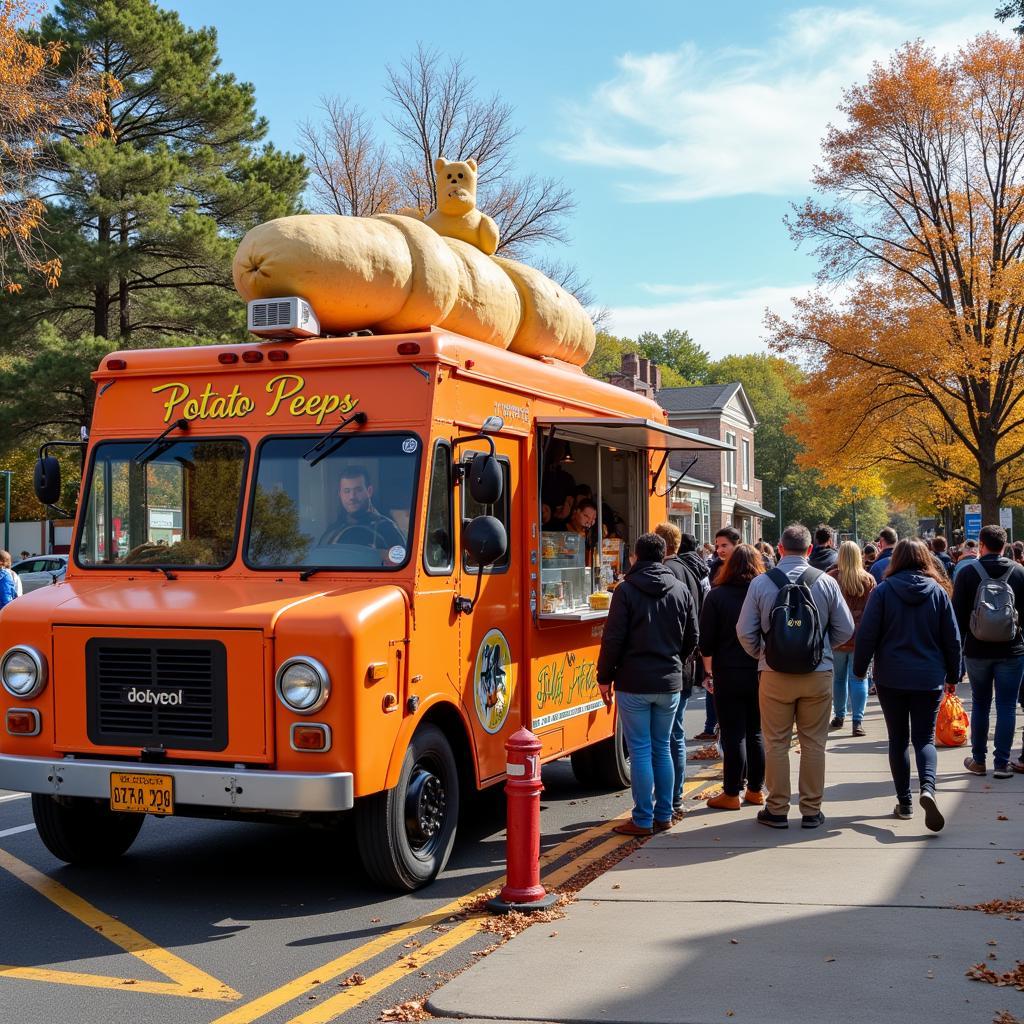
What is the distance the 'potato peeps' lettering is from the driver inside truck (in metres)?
0.38

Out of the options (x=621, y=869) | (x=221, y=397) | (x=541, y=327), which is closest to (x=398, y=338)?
(x=221, y=397)

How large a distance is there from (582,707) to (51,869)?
365 cm

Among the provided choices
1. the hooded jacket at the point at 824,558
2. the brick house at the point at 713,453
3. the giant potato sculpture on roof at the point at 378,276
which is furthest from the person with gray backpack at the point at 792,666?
the brick house at the point at 713,453

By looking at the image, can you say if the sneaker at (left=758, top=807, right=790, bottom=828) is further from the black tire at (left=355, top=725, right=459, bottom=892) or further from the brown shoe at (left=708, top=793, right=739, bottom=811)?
the black tire at (left=355, top=725, right=459, bottom=892)

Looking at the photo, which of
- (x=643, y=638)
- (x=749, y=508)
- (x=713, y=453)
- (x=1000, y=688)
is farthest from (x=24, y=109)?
(x=749, y=508)

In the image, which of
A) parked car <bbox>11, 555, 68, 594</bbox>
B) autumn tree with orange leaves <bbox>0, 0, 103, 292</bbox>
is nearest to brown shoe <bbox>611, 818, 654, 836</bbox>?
autumn tree with orange leaves <bbox>0, 0, 103, 292</bbox>

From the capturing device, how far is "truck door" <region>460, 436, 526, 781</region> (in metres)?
7.06

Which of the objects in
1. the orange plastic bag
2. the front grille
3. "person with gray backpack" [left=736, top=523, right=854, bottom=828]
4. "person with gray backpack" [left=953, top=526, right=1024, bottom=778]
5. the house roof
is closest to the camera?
the front grille

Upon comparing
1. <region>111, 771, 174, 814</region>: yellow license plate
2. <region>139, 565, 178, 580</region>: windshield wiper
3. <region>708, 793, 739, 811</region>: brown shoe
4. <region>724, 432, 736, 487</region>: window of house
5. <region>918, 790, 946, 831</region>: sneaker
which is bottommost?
<region>708, 793, 739, 811</region>: brown shoe

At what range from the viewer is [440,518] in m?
6.77

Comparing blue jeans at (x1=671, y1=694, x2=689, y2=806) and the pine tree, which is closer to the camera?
blue jeans at (x1=671, y1=694, x2=689, y2=806)

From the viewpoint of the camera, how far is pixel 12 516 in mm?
61625

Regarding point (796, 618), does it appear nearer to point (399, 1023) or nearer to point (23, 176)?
point (399, 1023)

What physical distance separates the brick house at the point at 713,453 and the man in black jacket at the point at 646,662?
Result: 4706 cm
